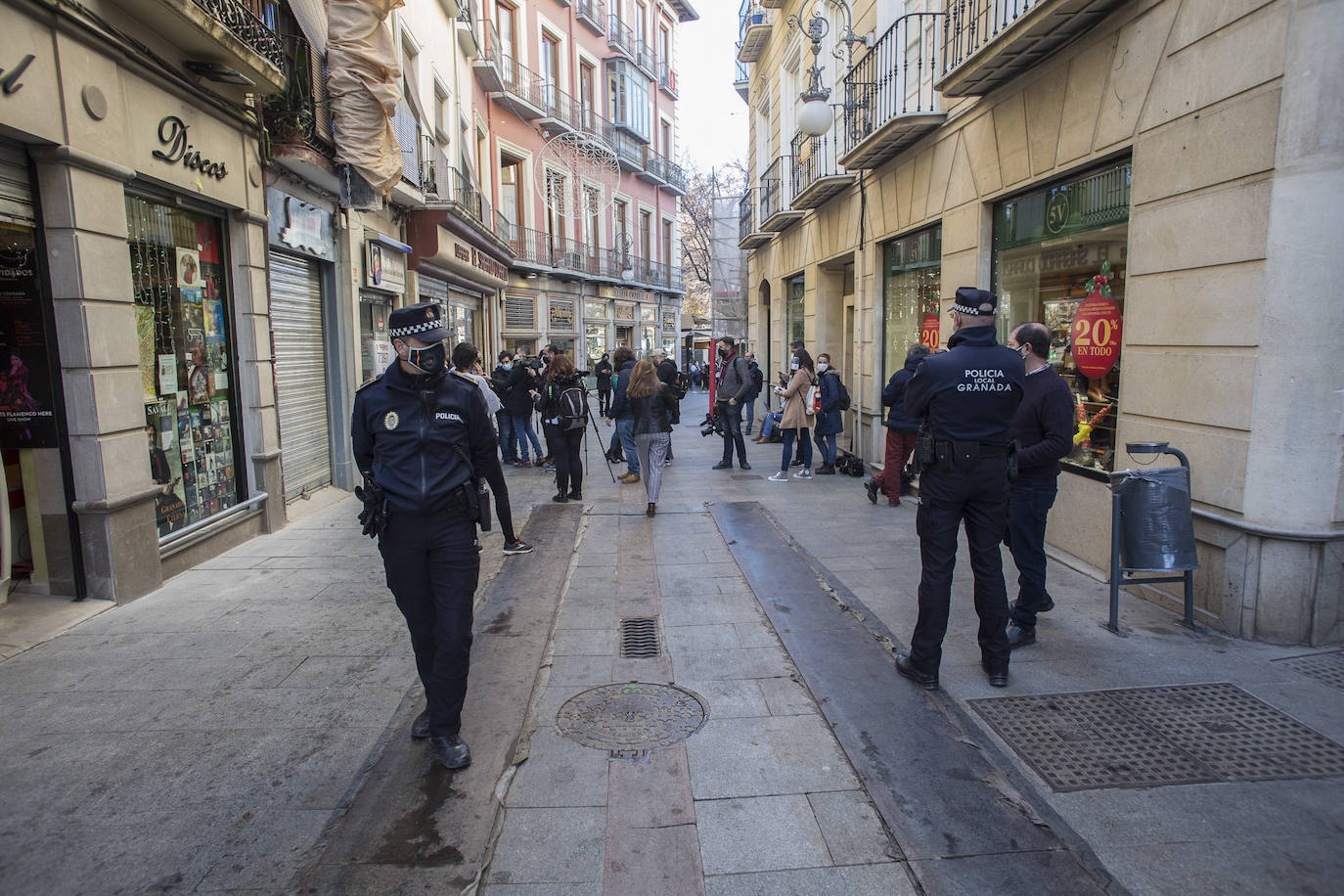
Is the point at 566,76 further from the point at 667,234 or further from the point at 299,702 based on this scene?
the point at 299,702

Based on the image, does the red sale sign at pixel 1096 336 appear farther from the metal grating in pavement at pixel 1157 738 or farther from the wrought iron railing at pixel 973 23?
the metal grating in pavement at pixel 1157 738

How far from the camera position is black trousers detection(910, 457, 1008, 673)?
4129mm

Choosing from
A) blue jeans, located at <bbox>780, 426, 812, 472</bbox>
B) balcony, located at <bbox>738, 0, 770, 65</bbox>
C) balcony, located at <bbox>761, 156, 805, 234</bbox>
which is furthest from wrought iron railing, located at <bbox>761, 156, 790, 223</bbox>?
blue jeans, located at <bbox>780, 426, 812, 472</bbox>

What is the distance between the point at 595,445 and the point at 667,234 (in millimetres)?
25177

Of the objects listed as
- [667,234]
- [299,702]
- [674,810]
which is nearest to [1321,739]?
[674,810]

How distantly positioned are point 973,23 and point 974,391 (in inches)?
201

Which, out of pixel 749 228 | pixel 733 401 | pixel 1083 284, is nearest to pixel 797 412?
pixel 733 401

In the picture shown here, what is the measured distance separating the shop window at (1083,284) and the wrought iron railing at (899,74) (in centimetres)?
241

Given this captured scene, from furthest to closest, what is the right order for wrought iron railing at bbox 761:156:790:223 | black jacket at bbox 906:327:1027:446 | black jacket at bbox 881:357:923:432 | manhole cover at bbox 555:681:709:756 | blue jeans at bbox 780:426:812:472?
wrought iron railing at bbox 761:156:790:223 < blue jeans at bbox 780:426:812:472 < black jacket at bbox 881:357:923:432 < black jacket at bbox 906:327:1027:446 < manhole cover at bbox 555:681:709:756

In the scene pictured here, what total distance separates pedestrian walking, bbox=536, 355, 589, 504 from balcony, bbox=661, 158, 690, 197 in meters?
28.4

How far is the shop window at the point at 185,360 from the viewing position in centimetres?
636

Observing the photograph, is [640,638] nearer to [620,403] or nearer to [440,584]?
[440,584]

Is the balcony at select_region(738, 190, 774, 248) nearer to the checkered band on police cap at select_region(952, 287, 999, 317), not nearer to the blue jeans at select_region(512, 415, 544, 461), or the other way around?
the blue jeans at select_region(512, 415, 544, 461)

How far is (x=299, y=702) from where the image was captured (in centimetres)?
412
